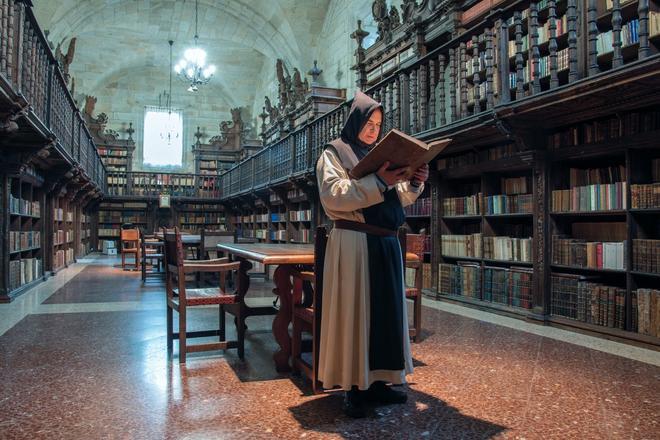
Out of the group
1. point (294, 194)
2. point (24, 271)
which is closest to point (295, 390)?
point (24, 271)

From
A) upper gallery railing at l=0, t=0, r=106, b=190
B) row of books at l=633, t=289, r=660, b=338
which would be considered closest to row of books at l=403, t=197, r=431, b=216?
row of books at l=633, t=289, r=660, b=338

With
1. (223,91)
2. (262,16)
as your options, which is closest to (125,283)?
(262,16)

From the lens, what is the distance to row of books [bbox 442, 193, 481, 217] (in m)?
5.21

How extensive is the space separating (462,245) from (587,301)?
5.29ft

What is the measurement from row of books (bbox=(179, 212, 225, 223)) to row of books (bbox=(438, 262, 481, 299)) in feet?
42.2

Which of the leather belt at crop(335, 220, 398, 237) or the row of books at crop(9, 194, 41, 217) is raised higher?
the row of books at crop(9, 194, 41, 217)

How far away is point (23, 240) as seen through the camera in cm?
626

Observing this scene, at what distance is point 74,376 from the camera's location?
269 centimetres

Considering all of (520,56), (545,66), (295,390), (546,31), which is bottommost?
(295,390)

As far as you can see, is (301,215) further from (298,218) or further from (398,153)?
(398,153)

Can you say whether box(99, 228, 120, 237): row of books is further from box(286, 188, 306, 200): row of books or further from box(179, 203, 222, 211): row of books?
box(286, 188, 306, 200): row of books

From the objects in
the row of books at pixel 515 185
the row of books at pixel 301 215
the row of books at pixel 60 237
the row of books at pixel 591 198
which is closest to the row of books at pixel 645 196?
the row of books at pixel 591 198

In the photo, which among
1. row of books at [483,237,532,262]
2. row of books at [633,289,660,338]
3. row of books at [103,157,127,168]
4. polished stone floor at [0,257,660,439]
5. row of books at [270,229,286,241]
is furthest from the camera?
row of books at [103,157,127,168]

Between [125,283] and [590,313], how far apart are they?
606cm
